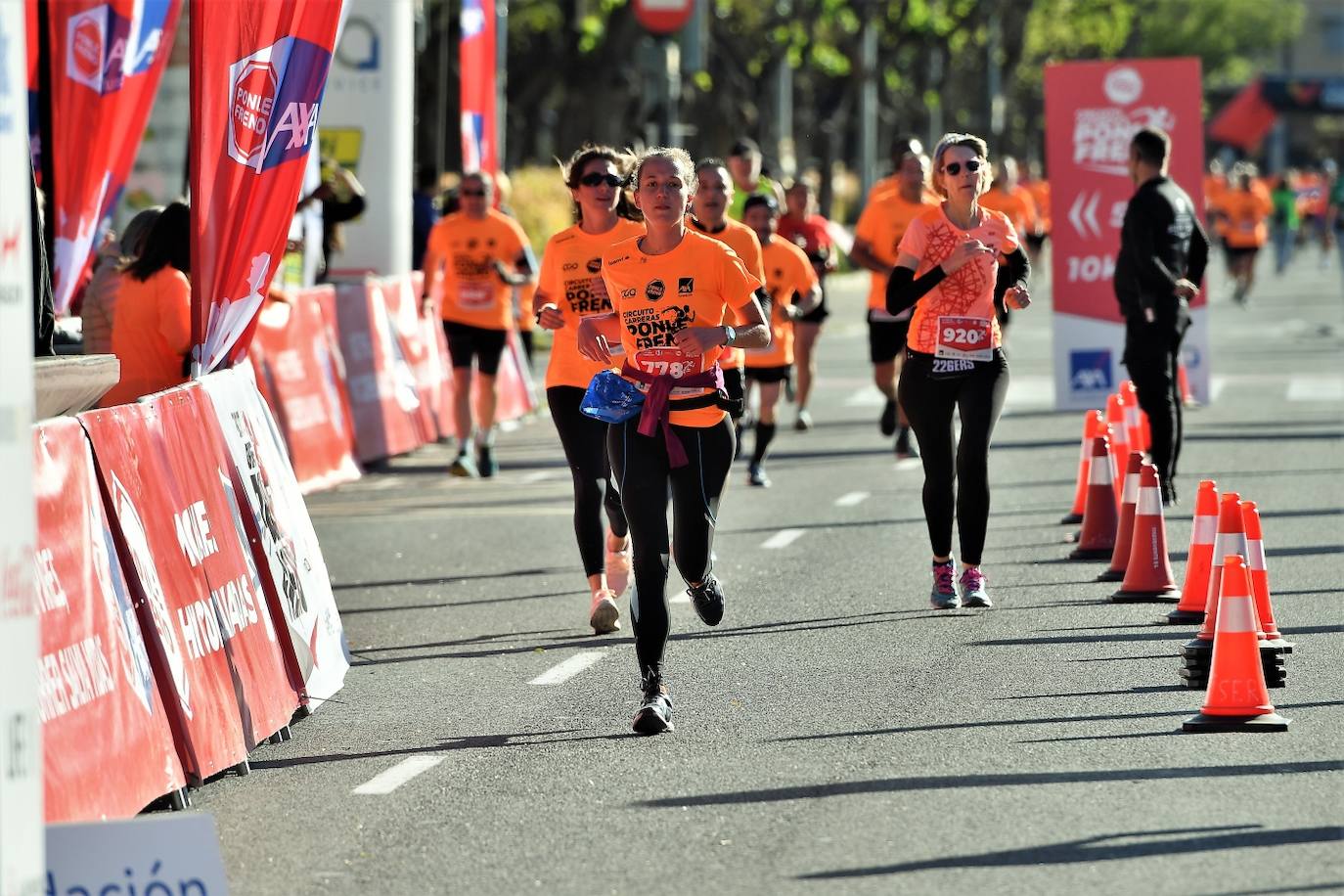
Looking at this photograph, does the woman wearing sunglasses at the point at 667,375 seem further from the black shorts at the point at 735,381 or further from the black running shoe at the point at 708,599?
the black shorts at the point at 735,381

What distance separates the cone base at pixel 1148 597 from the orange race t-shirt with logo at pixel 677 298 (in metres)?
3.03

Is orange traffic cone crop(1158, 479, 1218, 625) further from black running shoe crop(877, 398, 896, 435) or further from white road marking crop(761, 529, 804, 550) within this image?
black running shoe crop(877, 398, 896, 435)

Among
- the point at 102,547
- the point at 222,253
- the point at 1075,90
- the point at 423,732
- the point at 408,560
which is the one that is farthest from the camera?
the point at 1075,90

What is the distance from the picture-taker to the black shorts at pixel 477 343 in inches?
623

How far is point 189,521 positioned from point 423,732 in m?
1.07

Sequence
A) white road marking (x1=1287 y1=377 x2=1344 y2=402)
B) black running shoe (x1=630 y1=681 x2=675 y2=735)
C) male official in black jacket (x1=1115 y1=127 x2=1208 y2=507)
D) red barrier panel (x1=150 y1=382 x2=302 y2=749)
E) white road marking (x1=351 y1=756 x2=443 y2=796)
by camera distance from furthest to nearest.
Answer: white road marking (x1=1287 y1=377 x2=1344 y2=402), male official in black jacket (x1=1115 y1=127 x2=1208 y2=507), black running shoe (x1=630 y1=681 x2=675 y2=735), red barrier panel (x1=150 y1=382 x2=302 y2=749), white road marking (x1=351 y1=756 x2=443 y2=796)

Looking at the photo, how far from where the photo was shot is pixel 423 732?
8016 mm

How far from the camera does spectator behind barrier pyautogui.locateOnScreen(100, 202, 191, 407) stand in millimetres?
9648

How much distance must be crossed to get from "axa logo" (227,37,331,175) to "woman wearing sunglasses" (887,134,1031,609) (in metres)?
2.47

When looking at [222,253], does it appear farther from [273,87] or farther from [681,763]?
[681,763]

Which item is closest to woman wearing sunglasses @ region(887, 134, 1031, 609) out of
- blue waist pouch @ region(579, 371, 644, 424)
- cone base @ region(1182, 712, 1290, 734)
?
blue waist pouch @ region(579, 371, 644, 424)

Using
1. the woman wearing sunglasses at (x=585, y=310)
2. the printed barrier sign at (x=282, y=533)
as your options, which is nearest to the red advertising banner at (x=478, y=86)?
the woman wearing sunglasses at (x=585, y=310)

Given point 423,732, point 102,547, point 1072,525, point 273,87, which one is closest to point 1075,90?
point 1072,525

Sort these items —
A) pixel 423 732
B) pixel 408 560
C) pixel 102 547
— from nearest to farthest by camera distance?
pixel 102 547
pixel 423 732
pixel 408 560
